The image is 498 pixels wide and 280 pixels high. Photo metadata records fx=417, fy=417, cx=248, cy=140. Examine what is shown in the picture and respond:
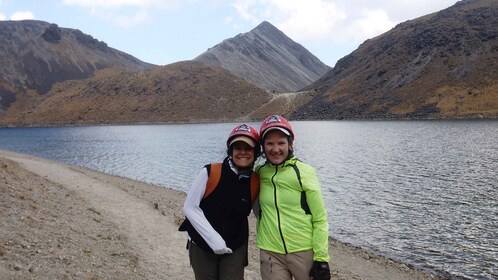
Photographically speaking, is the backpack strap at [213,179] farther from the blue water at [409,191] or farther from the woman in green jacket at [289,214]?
the blue water at [409,191]

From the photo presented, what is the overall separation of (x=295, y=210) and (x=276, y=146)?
2.65ft

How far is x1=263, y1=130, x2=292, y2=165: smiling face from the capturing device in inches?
201

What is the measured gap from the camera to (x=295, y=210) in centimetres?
504

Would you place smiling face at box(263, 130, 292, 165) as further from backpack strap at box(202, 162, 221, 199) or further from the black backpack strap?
backpack strap at box(202, 162, 221, 199)

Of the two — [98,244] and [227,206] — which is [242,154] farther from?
[98,244]

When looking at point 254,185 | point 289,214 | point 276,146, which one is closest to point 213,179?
point 254,185

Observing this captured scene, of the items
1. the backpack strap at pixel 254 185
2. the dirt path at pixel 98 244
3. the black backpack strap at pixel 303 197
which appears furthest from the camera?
the dirt path at pixel 98 244

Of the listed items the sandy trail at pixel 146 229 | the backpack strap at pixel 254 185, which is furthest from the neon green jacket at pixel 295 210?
the sandy trail at pixel 146 229

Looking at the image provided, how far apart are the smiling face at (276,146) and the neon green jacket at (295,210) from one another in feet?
0.30

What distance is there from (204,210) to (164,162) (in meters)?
51.0

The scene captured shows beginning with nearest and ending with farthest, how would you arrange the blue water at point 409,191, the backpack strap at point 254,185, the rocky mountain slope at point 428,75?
the backpack strap at point 254,185 → the blue water at point 409,191 → the rocky mountain slope at point 428,75

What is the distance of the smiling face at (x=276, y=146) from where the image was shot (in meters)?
5.10

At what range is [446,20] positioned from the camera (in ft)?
556

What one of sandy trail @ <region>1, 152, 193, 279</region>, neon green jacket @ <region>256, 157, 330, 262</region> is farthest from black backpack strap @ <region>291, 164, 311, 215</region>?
sandy trail @ <region>1, 152, 193, 279</region>
